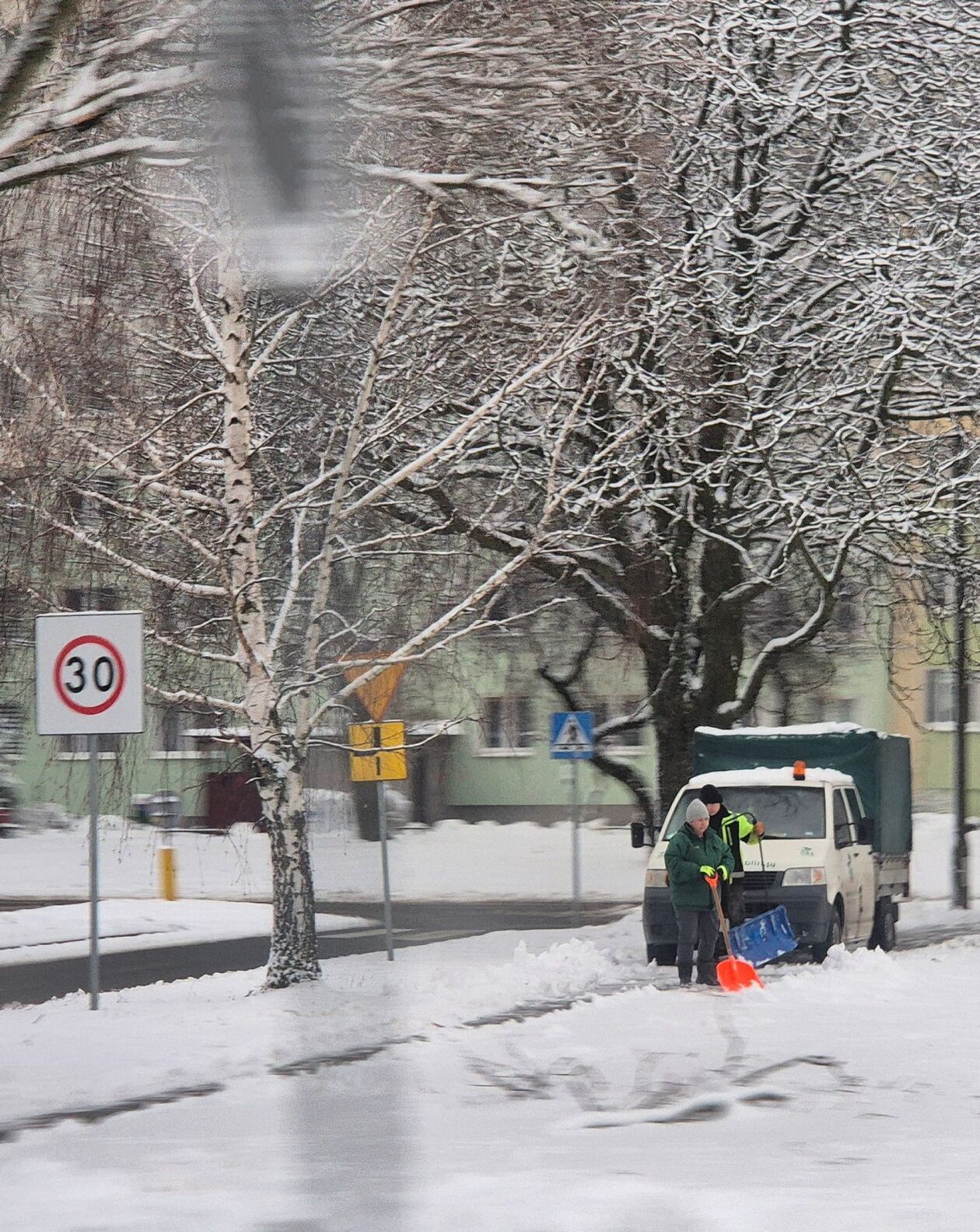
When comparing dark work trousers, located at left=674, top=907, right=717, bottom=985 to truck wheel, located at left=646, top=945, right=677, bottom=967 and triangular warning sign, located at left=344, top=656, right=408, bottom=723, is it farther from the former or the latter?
triangular warning sign, located at left=344, top=656, right=408, bottom=723

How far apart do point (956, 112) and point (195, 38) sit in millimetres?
12920

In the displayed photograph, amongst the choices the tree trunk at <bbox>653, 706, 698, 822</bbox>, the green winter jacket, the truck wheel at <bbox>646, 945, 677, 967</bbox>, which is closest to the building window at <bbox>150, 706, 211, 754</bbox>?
the green winter jacket

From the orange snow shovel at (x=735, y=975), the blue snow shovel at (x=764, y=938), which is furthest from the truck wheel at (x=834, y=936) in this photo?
the orange snow shovel at (x=735, y=975)

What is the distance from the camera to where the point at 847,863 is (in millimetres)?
19625

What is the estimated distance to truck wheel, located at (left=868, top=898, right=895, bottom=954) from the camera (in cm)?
2134

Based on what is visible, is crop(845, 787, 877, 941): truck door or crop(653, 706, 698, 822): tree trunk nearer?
crop(845, 787, 877, 941): truck door

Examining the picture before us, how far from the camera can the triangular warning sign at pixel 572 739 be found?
25.5m

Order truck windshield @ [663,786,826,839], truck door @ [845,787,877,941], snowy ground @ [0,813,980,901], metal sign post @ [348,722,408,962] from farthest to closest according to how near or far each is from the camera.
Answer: snowy ground @ [0,813,980,901] < truck door @ [845,787,877,941] < truck windshield @ [663,786,826,839] < metal sign post @ [348,722,408,962]

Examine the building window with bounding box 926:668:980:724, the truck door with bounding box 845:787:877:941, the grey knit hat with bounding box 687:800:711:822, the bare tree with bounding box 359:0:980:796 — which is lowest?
the truck door with bounding box 845:787:877:941

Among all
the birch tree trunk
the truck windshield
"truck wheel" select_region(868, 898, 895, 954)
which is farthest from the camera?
"truck wheel" select_region(868, 898, 895, 954)

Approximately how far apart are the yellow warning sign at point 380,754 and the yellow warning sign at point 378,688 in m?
0.17

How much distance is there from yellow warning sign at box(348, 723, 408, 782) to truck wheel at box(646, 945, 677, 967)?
8.63 ft

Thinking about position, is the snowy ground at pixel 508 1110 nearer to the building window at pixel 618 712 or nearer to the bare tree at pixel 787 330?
the bare tree at pixel 787 330

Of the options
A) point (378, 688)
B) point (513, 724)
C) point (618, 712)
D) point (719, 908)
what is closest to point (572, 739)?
point (378, 688)
